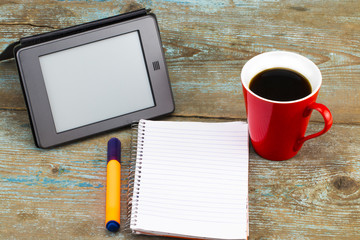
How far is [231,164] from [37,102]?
1.13ft

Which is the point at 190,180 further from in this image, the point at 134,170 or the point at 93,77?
the point at 93,77

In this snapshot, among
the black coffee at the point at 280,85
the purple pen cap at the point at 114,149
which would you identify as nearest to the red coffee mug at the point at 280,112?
the black coffee at the point at 280,85

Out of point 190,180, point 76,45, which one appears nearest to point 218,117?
point 190,180

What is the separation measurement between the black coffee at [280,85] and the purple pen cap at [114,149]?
0.25 m

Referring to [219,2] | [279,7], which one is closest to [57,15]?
[219,2]

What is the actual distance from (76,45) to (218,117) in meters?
0.28

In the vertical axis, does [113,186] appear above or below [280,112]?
below

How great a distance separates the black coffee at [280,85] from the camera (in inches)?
22.8

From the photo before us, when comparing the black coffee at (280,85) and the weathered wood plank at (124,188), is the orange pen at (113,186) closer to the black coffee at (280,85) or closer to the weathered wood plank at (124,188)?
the weathered wood plank at (124,188)

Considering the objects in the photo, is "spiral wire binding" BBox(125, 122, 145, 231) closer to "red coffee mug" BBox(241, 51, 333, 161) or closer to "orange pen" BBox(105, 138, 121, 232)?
"orange pen" BBox(105, 138, 121, 232)

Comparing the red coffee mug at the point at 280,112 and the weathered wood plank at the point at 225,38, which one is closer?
the red coffee mug at the point at 280,112

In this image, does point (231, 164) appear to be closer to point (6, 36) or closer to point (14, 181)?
point (14, 181)

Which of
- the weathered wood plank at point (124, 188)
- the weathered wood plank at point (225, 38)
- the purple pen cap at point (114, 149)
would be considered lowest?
the weathered wood plank at point (124, 188)

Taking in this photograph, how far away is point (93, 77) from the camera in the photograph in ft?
2.29
